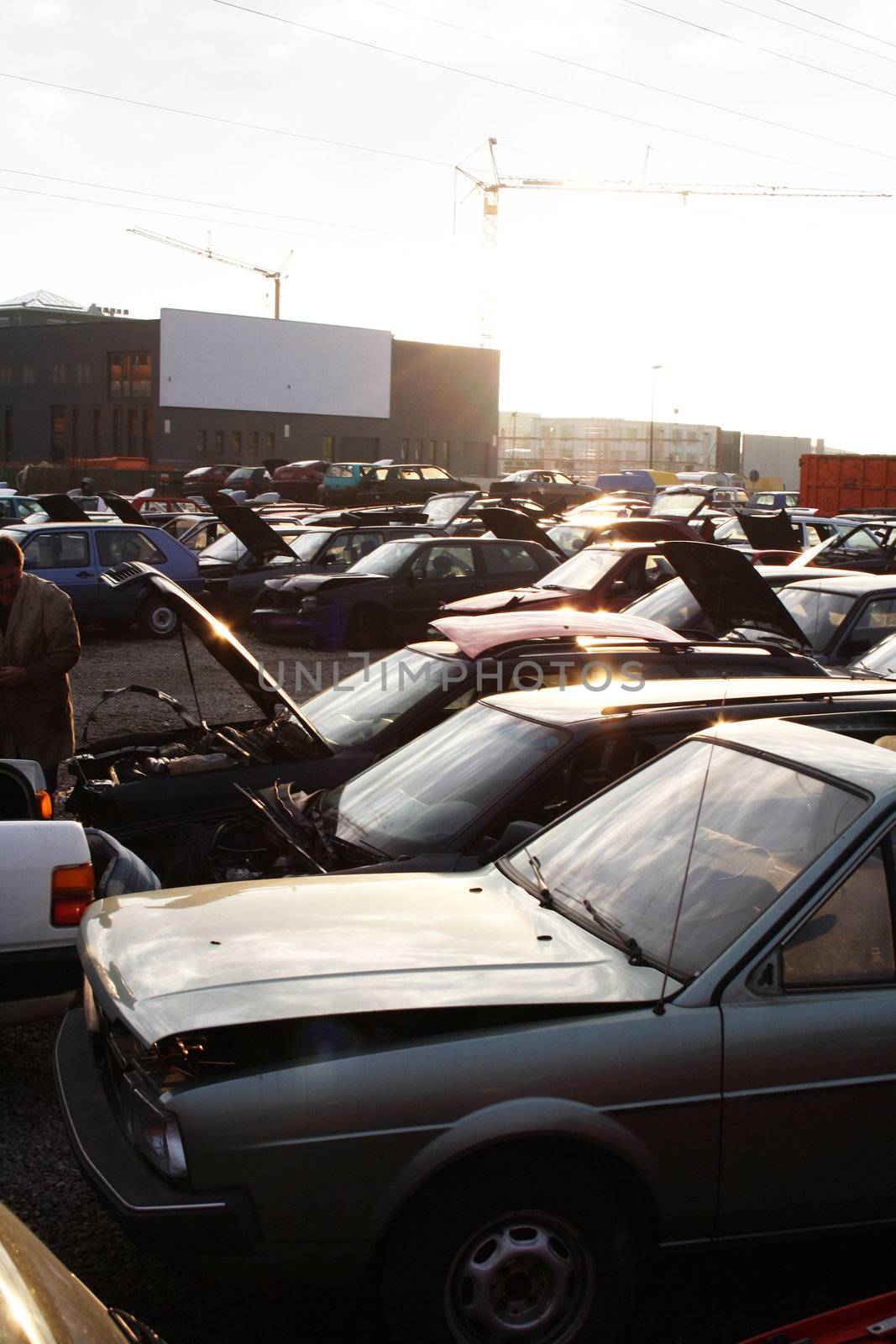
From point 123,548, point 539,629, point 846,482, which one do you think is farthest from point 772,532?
point 846,482

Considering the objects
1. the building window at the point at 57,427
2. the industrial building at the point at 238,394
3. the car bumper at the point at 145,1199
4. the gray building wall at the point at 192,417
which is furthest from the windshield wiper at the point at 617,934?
the building window at the point at 57,427

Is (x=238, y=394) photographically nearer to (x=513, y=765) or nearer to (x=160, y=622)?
(x=160, y=622)

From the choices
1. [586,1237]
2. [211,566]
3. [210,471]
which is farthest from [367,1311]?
[210,471]

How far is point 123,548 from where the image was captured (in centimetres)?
1720

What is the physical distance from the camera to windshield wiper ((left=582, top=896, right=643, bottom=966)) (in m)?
3.39

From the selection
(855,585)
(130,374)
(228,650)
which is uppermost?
(130,374)

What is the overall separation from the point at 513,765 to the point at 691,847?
57.2 inches

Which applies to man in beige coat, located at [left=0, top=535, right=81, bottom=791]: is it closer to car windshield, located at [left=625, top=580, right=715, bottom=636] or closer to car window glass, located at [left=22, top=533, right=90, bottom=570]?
car windshield, located at [left=625, top=580, right=715, bottom=636]

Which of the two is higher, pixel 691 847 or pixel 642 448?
pixel 642 448

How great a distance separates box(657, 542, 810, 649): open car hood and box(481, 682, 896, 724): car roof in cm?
238

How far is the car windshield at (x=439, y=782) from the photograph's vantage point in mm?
5035

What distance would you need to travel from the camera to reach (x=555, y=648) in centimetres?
692

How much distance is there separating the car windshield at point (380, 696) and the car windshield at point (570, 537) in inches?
463

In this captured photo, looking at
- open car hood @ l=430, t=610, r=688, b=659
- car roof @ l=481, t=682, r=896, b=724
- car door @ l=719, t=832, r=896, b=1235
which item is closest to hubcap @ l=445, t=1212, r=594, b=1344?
car door @ l=719, t=832, r=896, b=1235
